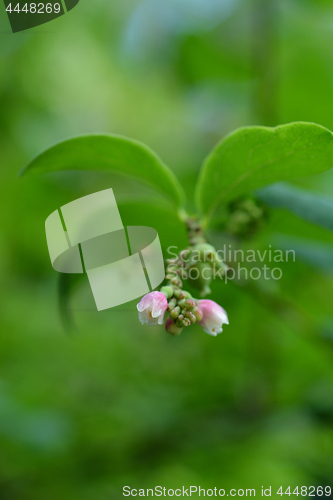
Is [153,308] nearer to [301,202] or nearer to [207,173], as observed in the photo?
[207,173]

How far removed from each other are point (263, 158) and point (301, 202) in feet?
0.71

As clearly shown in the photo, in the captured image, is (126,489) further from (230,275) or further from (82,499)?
(230,275)

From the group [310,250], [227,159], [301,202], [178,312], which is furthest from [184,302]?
[310,250]

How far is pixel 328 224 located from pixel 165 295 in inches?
18.2

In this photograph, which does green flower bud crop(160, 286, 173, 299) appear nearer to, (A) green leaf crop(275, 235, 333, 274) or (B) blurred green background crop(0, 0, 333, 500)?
(B) blurred green background crop(0, 0, 333, 500)

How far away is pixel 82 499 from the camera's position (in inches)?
67.2

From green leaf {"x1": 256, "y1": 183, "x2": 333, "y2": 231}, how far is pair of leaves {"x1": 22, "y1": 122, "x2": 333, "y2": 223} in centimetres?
13

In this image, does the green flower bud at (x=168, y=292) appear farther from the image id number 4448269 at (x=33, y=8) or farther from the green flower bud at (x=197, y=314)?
the image id number 4448269 at (x=33, y=8)

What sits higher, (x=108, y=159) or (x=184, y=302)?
(x=108, y=159)

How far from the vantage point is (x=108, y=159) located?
3.38 feet

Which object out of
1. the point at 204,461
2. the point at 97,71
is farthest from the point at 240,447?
the point at 97,71
